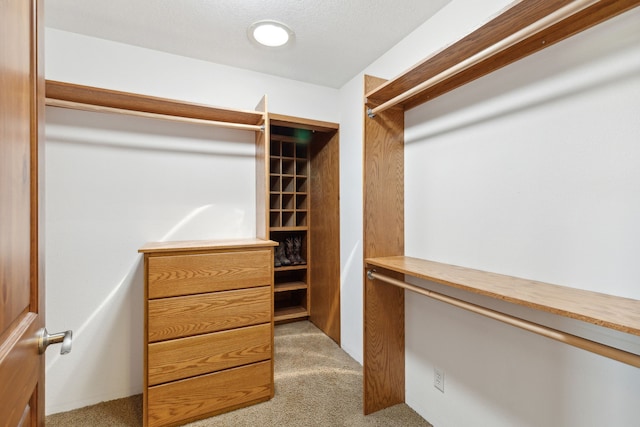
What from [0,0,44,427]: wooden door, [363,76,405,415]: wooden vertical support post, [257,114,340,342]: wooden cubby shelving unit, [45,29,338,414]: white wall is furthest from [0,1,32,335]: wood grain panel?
[257,114,340,342]: wooden cubby shelving unit

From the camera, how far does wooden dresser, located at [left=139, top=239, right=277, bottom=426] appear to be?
1631 mm

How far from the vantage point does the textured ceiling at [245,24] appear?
162 cm

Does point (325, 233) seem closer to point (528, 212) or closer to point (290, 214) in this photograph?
point (290, 214)

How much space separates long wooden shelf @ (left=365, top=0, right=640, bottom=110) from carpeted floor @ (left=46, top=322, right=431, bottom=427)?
1.94 m

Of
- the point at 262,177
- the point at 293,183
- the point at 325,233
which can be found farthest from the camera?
the point at 293,183

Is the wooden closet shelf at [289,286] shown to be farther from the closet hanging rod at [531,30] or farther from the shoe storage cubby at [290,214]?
the closet hanging rod at [531,30]

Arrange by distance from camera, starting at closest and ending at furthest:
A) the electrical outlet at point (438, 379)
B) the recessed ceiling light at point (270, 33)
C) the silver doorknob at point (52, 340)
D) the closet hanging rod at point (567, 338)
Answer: the silver doorknob at point (52, 340)
the closet hanging rod at point (567, 338)
the electrical outlet at point (438, 379)
the recessed ceiling light at point (270, 33)

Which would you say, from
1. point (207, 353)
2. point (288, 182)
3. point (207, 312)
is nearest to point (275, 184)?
point (288, 182)

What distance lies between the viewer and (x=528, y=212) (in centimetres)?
122

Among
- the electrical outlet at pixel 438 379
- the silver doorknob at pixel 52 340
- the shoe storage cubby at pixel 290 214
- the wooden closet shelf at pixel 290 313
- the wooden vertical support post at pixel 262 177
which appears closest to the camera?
the silver doorknob at pixel 52 340

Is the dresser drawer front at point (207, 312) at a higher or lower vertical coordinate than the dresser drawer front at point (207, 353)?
higher

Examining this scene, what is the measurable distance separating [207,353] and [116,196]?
4.03 ft

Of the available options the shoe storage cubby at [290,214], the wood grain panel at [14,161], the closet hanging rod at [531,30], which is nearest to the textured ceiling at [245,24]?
the closet hanging rod at [531,30]

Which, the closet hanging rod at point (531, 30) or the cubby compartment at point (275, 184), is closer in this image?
the closet hanging rod at point (531, 30)
